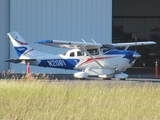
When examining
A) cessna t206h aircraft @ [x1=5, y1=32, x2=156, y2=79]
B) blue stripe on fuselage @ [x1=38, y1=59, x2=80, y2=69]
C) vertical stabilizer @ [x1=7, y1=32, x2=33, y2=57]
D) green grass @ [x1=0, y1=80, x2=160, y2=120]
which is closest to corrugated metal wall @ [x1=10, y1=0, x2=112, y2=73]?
vertical stabilizer @ [x1=7, y1=32, x2=33, y2=57]

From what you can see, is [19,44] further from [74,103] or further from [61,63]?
[74,103]

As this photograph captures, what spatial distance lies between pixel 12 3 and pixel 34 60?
15.9ft

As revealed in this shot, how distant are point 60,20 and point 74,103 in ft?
46.3

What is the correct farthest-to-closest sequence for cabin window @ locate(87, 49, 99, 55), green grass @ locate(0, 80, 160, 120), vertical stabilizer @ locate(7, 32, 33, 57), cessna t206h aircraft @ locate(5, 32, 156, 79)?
vertical stabilizer @ locate(7, 32, 33, 57) → cabin window @ locate(87, 49, 99, 55) → cessna t206h aircraft @ locate(5, 32, 156, 79) → green grass @ locate(0, 80, 160, 120)

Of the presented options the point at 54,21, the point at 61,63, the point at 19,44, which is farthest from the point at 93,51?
the point at 54,21

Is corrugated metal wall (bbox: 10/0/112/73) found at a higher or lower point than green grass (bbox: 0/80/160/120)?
higher

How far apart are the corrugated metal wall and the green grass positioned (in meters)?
11.6

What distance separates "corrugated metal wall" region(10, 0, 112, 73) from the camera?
23.5m

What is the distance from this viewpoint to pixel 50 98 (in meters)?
10.4

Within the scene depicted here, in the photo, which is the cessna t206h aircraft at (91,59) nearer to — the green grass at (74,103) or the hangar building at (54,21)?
the hangar building at (54,21)

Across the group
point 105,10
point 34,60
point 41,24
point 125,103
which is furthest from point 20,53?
point 125,103

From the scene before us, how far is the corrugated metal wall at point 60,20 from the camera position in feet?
77.0

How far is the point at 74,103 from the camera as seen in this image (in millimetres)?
9789

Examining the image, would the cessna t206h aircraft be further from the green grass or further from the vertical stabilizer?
the green grass
